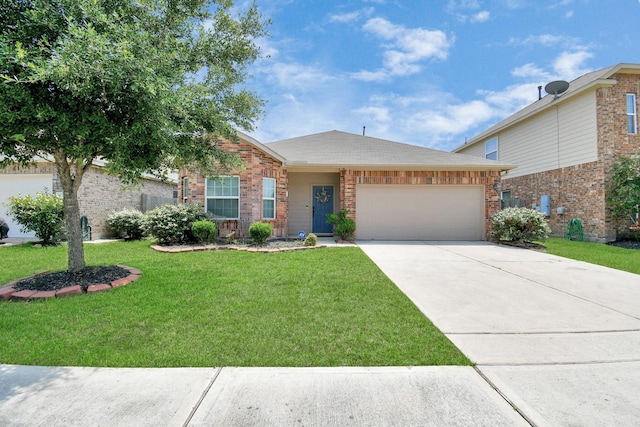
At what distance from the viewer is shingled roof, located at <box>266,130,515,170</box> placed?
11070mm

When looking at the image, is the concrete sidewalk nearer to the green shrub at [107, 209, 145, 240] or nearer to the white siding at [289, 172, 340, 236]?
the green shrub at [107, 209, 145, 240]

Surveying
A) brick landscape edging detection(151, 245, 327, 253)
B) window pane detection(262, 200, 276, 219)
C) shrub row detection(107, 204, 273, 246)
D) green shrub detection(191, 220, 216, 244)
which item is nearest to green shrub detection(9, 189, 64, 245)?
shrub row detection(107, 204, 273, 246)

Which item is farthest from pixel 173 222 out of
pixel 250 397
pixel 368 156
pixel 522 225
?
pixel 522 225

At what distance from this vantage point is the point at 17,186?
442 inches

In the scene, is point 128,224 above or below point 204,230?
above

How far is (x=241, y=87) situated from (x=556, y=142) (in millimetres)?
13820

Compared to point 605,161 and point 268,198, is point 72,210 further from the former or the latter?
point 605,161

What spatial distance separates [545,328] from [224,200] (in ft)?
30.5

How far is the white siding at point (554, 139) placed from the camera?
37.9 ft

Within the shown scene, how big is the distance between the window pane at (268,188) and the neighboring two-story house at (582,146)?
475 inches

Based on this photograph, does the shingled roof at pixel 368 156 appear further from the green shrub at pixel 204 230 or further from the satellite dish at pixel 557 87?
the satellite dish at pixel 557 87

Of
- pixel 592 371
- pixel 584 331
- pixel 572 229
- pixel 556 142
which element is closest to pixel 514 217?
pixel 572 229

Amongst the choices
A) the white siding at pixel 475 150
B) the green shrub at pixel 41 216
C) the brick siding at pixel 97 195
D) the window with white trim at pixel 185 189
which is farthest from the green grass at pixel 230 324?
the white siding at pixel 475 150

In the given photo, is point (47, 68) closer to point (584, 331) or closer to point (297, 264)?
point (297, 264)
